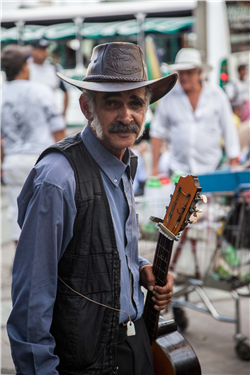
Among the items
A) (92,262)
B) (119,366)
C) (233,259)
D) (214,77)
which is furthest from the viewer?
(214,77)

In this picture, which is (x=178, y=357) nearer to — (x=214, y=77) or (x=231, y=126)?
(x=231, y=126)

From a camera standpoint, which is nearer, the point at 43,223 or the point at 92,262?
the point at 43,223

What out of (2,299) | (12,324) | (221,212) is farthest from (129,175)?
(2,299)

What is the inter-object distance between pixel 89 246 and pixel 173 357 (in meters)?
0.76

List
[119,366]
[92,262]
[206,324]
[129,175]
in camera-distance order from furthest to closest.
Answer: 1. [206,324]
2. [129,175]
3. [119,366]
4. [92,262]

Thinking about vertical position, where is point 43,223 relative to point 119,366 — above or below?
above

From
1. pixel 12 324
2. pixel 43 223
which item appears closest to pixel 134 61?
pixel 43 223

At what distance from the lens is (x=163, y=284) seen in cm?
188

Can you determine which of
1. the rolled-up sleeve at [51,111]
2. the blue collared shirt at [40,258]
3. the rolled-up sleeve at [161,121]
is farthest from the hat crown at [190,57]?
the blue collared shirt at [40,258]

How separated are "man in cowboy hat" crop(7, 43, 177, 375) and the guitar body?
14 centimetres

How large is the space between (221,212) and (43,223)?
232 cm

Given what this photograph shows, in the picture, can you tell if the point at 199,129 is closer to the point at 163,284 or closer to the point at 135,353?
the point at 163,284

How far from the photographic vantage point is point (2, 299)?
4.26m

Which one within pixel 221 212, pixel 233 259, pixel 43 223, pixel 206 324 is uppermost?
pixel 43 223
